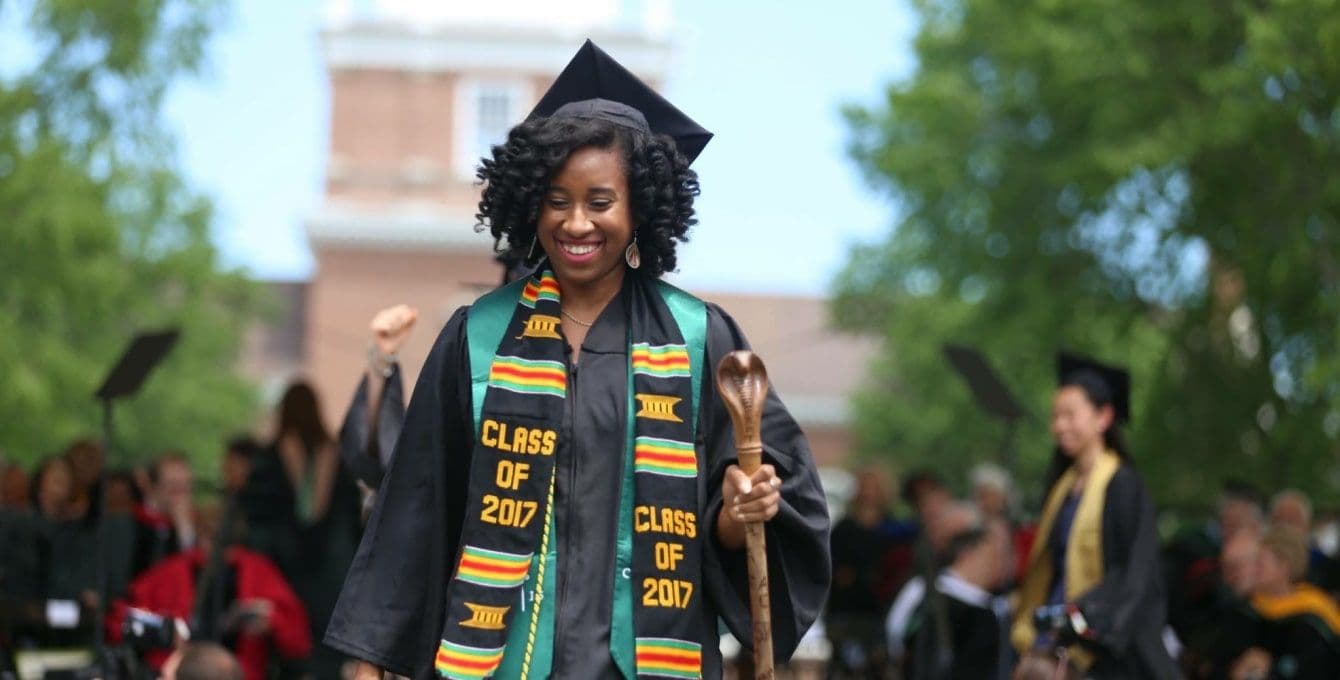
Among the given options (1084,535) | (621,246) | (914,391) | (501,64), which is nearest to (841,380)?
(501,64)

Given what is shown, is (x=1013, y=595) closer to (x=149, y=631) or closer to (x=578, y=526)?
(x=149, y=631)

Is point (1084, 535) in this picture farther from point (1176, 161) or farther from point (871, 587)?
point (1176, 161)

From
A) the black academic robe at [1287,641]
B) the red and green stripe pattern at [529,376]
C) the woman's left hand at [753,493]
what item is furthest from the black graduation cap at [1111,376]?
the woman's left hand at [753,493]

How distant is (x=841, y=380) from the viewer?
227ft

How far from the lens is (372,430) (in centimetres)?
809

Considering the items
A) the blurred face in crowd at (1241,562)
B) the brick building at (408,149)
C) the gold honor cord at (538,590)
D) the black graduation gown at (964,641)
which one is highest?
the brick building at (408,149)

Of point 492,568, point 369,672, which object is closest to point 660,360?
point 492,568

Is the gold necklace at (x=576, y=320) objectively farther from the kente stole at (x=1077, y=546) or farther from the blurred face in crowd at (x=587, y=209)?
the kente stole at (x=1077, y=546)

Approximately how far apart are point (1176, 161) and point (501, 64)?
122 ft

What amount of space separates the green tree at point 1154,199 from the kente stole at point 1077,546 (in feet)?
16.0

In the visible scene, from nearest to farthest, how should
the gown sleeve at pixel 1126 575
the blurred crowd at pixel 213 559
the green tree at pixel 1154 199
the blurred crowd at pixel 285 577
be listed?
the gown sleeve at pixel 1126 575 → the blurred crowd at pixel 285 577 → the blurred crowd at pixel 213 559 → the green tree at pixel 1154 199

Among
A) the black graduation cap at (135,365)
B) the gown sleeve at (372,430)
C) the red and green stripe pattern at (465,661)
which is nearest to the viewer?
the red and green stripe pattern at (465,661)

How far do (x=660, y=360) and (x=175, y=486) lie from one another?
24.9 feet

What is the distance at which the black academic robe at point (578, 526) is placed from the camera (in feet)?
15.9
